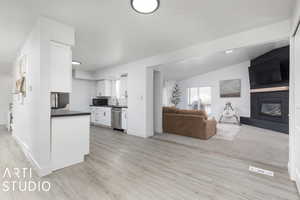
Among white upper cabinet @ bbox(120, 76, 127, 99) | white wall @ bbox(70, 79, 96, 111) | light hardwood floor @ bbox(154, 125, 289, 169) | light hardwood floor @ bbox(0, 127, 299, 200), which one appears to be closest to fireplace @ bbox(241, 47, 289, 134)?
light hardwood floor @ bbox(154, 125, 289, 169)

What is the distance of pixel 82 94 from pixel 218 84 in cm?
704

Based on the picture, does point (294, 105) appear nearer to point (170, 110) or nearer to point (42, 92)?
point (170, 110)

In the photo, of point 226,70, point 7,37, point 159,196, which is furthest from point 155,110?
point 226,70

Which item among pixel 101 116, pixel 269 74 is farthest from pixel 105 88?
pixel 269 74

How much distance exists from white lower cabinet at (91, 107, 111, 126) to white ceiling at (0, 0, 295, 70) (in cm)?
293

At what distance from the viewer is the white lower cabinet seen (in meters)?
5.54

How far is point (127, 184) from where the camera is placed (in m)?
1.89

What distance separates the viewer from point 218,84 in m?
7.69

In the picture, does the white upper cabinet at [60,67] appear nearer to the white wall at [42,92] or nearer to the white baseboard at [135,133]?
the white wall at [42,92]

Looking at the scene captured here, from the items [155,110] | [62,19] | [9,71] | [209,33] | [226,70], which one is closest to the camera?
[62,19]

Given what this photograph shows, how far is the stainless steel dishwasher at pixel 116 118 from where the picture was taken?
200 inches

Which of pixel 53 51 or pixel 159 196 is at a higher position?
pixel 53 51

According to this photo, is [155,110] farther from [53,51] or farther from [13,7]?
[13,7]

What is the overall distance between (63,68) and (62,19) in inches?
30.2
